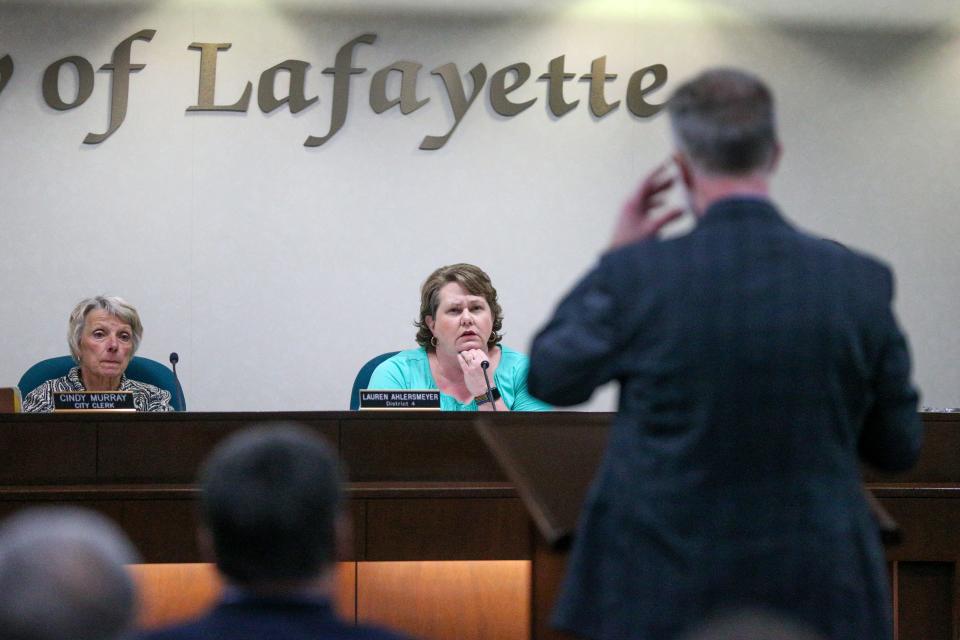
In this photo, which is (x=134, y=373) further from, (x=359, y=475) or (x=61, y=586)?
(x=61, y=586)

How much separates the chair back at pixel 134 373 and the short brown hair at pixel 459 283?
2.76ft

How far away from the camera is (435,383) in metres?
3.90

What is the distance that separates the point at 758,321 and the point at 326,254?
4.03 m

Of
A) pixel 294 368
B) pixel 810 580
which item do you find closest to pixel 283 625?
pixel 810 580

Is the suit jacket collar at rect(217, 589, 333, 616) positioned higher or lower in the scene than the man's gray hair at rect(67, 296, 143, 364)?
lower

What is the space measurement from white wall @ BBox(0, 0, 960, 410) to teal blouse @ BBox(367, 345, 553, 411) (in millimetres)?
1361

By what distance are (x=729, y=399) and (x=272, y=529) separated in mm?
586

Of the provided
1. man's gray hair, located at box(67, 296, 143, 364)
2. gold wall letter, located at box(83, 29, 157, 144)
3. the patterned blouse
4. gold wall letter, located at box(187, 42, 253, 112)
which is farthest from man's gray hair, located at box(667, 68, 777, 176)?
gold wall letter, located at box(83, 29, 157, 144)

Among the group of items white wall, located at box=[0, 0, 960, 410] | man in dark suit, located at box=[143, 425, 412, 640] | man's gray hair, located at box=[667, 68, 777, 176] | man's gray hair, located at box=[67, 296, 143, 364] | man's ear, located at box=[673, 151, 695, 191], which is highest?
white wall, located at box=[0, 0, 960, 410]

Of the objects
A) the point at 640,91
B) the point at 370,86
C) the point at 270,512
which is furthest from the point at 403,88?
the point at 270,512

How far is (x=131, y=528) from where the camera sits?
9.52 feet

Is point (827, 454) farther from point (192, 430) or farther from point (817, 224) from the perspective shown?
point (817, 224)

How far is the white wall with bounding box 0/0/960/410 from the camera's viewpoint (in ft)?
17.0

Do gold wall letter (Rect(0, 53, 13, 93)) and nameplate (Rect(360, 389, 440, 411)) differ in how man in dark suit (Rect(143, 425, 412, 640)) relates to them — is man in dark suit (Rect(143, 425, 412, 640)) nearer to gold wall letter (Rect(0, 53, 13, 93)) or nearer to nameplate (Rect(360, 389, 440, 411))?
nameplate (Rect(360, 389, 440, 411))
